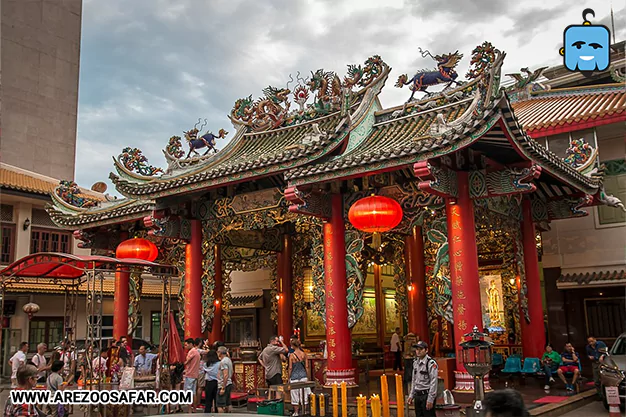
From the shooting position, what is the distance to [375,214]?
35.1ft

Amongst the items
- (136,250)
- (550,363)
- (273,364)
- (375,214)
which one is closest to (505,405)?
(375,214)

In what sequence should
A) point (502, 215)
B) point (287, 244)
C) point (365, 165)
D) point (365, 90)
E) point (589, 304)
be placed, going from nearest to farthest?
point (365, 165), point (502, 215), point (365, 90), point (589, 304), point (287, 244)

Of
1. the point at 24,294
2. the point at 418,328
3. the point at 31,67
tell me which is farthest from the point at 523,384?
the point at 31,67

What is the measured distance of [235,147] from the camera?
52.6 ft

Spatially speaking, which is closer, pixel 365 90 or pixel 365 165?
pixel 365 165

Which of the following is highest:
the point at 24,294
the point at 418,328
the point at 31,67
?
the point at 31,67

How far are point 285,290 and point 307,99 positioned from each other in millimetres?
6327

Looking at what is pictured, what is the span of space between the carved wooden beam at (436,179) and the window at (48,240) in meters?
18.3

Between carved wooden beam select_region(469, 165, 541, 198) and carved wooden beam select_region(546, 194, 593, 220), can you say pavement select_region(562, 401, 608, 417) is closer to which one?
carved wooden beam select_region(469, 165, 541, 198)

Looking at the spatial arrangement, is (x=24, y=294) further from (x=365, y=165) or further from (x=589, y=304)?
(x=589, y=304)

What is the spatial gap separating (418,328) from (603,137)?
23.3 feet

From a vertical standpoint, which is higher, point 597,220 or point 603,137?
point 603,137

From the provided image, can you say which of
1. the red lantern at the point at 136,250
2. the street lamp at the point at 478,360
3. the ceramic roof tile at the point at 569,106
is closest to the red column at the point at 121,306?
the red lantern at the point at 136,250

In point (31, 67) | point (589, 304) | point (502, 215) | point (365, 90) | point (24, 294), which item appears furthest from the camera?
point (31, 67)
